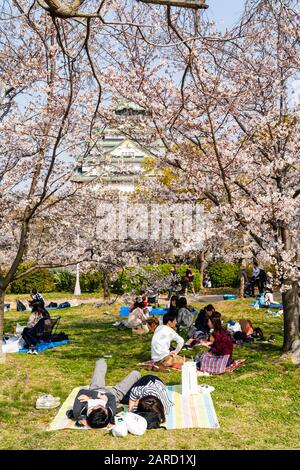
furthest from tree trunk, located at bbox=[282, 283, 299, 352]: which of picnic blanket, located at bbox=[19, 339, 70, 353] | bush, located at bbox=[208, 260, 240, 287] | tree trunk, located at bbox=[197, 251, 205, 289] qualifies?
bush, located at bbox=[208, 260, 240, 287]

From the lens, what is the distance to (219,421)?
698cm

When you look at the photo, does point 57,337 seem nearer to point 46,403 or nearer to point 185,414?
point 46,403

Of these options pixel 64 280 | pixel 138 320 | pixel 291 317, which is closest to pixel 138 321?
pixel 138 320

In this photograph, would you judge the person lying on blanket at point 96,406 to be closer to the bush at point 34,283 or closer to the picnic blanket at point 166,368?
the picnic blanket at point 166,368

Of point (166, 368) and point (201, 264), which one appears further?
point (201, 264)

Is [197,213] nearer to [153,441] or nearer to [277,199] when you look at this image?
[277,199]

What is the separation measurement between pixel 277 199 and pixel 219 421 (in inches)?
172

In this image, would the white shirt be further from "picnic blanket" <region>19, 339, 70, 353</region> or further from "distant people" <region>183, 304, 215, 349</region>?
"picnic blanket" <region>19, 339, 70, 353</region>

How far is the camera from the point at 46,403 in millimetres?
7648

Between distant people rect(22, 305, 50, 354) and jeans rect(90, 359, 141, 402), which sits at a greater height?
distant people rect(22, 305, 50, 354)

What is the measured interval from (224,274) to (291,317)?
15.9 metres

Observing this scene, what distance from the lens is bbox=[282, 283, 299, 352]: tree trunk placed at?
35.5 feet

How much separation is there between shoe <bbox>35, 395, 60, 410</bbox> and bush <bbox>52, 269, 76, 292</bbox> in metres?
19.7
